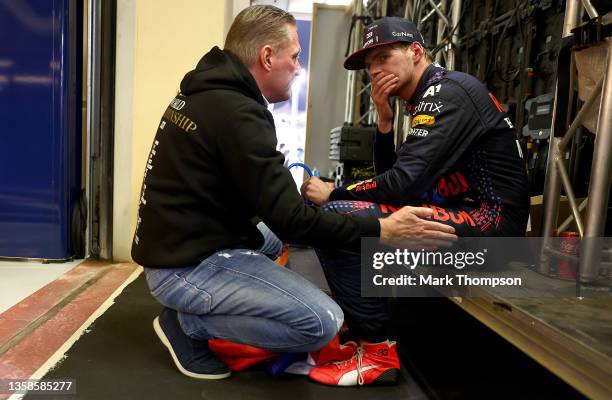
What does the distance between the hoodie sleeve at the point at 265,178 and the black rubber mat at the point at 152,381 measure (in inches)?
19.3

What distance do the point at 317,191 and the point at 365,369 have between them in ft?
2.26

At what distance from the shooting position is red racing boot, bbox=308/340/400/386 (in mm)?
1486

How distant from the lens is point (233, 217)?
1.45 m

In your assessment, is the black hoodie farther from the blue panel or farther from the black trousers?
the blue panel

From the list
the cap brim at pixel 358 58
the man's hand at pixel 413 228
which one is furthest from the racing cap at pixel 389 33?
the man's hand at pixel 413 228

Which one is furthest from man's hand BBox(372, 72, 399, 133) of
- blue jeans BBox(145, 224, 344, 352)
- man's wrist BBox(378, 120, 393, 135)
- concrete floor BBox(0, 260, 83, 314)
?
concrete floor BBox(0, 260, 83, 314)

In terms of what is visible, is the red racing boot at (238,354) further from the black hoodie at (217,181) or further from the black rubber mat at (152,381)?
the black hoodie at (217,181)

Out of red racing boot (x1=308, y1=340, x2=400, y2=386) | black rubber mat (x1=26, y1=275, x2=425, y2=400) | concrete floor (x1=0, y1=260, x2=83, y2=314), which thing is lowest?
concrete floor (x1=0, y1=260, x2=83, y2=314)

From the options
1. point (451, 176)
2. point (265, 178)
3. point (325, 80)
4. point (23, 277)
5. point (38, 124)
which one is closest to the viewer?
point (265, 178)

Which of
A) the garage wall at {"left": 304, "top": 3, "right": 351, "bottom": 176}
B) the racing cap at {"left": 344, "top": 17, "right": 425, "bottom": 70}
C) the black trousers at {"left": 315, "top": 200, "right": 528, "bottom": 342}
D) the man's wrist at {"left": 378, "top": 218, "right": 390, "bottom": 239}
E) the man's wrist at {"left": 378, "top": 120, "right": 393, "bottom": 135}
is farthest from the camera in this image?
the garage wall at {"left": 304, "top": 3, "right": 351, "bottom": 176}

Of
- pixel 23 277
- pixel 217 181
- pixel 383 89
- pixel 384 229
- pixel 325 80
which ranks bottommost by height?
pixel 23 277

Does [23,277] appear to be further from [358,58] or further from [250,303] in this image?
[358,58]

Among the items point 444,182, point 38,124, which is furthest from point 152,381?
point 38,124

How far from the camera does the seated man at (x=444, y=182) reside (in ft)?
4.89
